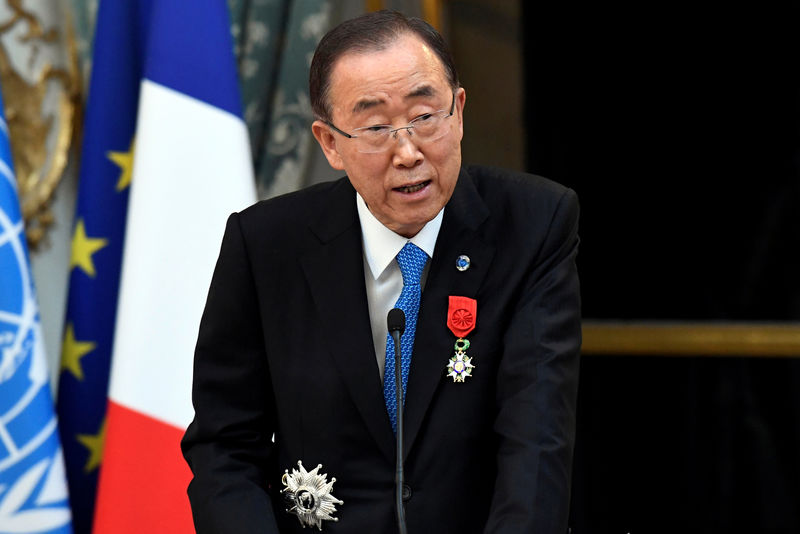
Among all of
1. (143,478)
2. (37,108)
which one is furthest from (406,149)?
(37,108)

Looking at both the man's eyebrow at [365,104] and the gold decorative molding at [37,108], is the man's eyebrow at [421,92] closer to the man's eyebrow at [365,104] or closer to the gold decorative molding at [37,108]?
the man's eyebrow at [365,104]

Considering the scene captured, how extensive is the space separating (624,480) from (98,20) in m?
2.13

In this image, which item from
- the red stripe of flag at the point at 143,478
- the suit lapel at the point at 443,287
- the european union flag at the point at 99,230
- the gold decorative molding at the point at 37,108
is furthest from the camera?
the gold decorative molding at the point at 37,108

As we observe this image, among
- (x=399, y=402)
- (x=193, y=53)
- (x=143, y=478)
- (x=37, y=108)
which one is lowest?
(x=143, y=478)

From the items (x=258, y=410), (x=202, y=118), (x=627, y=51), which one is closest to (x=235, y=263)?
(x=258, y=410)

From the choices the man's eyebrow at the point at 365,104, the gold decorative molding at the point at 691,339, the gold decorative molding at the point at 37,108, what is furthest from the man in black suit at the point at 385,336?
the gold decorative molding at the point at 37,108

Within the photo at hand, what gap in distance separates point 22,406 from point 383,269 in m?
1.45

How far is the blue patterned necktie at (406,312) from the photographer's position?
68.2 inches

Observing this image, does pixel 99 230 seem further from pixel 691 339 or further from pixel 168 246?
pixel 691 339

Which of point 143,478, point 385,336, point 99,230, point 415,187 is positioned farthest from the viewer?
point 99,230

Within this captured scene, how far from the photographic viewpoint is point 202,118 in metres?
2.83

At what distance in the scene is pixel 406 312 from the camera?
5.74ft

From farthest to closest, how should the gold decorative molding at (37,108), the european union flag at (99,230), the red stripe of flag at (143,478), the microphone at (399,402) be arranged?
1. the gold decorative molding at (37,108)
2. the european union flag at (99,230)
3. the red stripe of flag at (143,478)
4. the microphone at (399,402)

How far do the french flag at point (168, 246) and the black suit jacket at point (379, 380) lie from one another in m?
0.98
